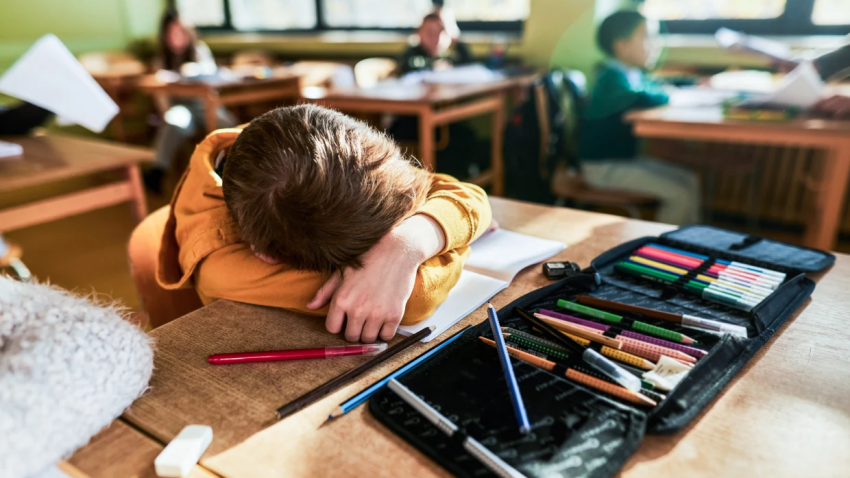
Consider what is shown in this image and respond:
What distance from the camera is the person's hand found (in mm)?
1876

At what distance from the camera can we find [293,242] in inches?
27.3

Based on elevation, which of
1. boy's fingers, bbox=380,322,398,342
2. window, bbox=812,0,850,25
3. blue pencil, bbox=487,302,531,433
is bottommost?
boy's fingers, bbox=380,322,398,342

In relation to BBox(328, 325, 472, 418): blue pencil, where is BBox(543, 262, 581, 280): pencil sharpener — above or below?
above

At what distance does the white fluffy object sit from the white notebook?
1.05 ft

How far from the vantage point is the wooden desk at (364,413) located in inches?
19.5

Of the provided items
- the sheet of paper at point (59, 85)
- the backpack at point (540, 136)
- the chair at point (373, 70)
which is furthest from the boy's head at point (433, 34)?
the sheet of paper at point (59, 85)

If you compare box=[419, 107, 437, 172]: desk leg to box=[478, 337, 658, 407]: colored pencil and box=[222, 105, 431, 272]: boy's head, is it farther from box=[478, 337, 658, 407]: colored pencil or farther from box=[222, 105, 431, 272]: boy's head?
box=[478, 337, 658, 407]: colored pencil

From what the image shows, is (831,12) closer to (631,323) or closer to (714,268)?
(714,268)

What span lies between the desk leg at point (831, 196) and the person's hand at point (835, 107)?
Answer: 124 mm

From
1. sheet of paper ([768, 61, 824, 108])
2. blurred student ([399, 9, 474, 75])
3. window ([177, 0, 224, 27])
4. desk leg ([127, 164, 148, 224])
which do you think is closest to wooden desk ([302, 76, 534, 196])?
blurred student ([399, 9, 474, 75])

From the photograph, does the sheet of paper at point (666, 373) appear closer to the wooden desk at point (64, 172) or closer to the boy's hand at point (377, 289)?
the boy's hand at point (377, 289)

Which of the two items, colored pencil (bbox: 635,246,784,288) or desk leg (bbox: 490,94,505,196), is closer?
colored pencil (bbox: 635,246,784,288)

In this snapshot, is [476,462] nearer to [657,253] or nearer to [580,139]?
[657,253]

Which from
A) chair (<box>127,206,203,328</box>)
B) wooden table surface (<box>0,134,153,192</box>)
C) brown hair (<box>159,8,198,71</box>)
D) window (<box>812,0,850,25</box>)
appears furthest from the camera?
brown hair (<box>159,8,198,71</box>)
